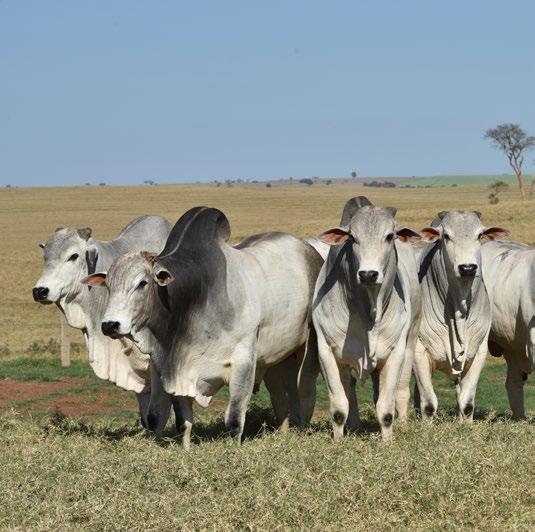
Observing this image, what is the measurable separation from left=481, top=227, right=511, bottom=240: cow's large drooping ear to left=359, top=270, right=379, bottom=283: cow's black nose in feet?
5.48

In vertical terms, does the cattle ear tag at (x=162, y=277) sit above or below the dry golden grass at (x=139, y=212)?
above

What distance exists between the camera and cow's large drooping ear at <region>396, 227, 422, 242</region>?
9.75 metres

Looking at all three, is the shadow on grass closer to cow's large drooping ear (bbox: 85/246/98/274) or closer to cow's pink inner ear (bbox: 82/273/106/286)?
cow's pink inner ear (bbox: 82/273/106/286)

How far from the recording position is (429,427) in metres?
9.18

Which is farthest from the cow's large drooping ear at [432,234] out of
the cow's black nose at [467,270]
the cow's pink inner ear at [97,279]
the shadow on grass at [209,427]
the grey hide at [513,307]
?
the cow's pink inner ear at [97,279]

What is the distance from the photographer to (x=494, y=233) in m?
10.4

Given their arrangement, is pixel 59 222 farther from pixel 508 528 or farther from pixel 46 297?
pixel 508 528

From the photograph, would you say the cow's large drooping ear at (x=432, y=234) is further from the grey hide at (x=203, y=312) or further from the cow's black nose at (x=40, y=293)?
the cow's black nose at (x=40, y=293)

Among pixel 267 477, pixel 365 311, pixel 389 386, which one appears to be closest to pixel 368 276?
pixel 365 311

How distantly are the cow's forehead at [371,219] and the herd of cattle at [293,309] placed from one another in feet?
0.04

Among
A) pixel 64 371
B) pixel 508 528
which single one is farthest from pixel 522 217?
pixel 508 528

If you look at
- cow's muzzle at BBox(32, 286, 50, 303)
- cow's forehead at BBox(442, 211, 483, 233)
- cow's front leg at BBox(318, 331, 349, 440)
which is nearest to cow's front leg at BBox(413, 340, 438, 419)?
cow's front leg at BBox(318, 331, 349, 440)

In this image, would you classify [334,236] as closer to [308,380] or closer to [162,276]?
[162,276]

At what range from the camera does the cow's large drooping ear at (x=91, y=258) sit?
423 inches
